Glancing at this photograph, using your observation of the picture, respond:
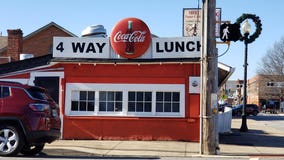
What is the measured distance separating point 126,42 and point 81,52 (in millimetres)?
1853

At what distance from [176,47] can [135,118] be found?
304 cm

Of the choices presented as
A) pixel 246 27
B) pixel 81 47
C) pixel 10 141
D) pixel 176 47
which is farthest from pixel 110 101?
pixel 246 27

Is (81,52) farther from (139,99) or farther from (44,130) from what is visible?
(44,130)

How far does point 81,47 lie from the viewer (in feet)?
59.9

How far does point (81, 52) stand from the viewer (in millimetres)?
18219

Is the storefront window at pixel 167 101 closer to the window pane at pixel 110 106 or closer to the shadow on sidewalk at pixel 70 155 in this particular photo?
the window pane at pixel 110 106

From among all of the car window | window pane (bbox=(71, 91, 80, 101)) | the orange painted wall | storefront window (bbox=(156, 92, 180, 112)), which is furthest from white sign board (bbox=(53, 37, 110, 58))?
the car window

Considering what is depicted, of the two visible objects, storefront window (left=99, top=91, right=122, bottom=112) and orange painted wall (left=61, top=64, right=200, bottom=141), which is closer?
orange painted wall (left=61, top=64, right=200, bottom=141)

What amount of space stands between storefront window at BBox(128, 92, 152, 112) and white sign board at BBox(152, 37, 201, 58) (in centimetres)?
154

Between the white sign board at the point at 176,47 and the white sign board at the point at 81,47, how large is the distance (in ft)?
6.11

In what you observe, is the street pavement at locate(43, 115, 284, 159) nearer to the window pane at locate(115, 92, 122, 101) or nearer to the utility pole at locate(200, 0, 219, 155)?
the utility pole at locate(200, 0, 219, 155)

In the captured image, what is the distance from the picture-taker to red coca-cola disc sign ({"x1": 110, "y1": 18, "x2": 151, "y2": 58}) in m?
17.6

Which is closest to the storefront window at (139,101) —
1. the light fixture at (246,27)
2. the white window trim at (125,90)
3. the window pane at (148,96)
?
the window pane at (148,96)

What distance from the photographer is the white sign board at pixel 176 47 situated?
58.0ft
